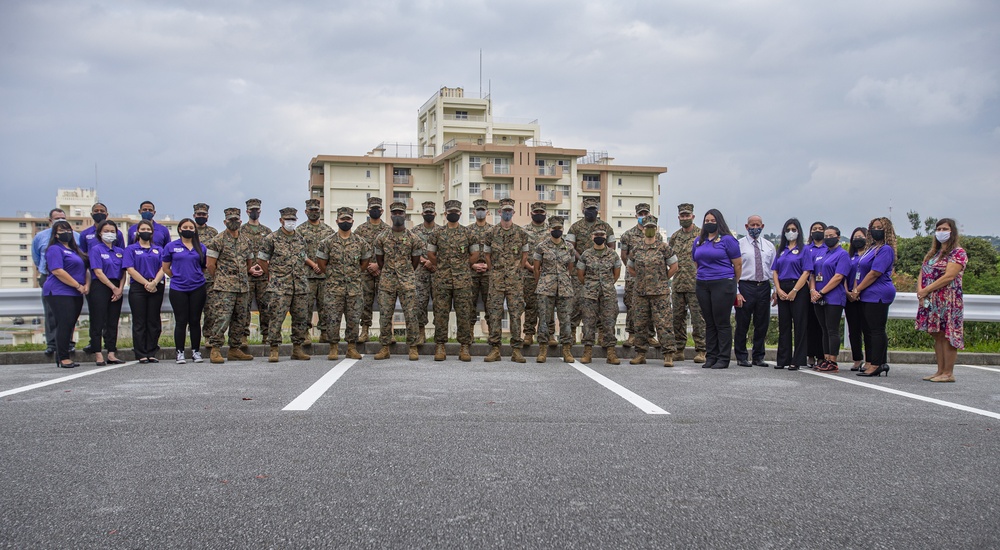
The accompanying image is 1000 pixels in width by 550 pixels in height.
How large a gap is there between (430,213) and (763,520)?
857 cm

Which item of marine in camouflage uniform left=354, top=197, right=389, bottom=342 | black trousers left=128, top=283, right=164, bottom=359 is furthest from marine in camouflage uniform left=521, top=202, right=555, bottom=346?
black trousers left=128, top=283, right=164, bottom=359

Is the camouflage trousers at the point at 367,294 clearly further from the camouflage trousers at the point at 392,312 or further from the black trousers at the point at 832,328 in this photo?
the black trousers at the point at 832,328

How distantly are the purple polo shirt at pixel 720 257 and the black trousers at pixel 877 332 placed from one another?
6.01 feet

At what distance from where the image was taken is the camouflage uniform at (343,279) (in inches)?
454

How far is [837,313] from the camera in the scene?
1057 cm

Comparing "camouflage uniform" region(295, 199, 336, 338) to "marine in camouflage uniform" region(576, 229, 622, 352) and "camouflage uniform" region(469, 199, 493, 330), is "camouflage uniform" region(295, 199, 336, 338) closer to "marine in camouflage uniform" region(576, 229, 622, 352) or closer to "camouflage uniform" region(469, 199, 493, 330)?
"camouflage uniform" region(469, 199, 493, 330)

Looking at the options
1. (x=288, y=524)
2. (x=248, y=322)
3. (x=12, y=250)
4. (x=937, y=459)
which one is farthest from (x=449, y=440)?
(x=12, y=250)

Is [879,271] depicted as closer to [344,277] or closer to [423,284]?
[423,284]

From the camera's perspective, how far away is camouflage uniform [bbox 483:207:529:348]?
37.8 ft

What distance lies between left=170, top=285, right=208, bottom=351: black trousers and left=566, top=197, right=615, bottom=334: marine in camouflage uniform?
5.55 metres

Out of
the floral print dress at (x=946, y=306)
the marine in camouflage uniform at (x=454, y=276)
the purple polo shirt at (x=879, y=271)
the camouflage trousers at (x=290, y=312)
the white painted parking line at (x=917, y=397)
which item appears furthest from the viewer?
the marine in camouflage uniform at (x=454, y=276)

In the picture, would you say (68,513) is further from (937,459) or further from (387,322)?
(387,322)

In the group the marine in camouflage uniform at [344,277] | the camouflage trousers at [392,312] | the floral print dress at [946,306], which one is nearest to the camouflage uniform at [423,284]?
the camouflage trousers at [392,312]

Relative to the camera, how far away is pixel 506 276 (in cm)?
1153
